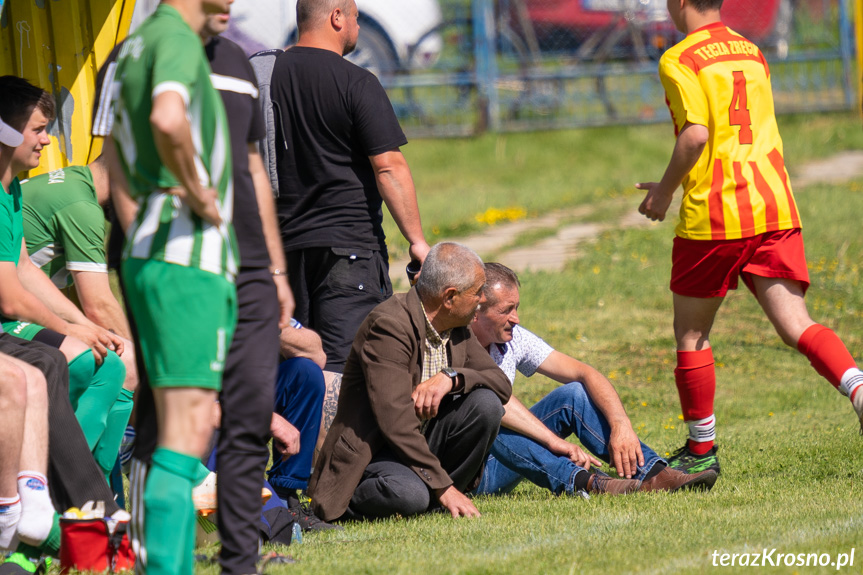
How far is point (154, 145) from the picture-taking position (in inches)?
108

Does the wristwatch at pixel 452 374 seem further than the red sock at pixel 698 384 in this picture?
No

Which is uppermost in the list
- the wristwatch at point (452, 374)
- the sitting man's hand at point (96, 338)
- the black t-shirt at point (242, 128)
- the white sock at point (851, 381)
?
the black t-shirt at point (242, 128)

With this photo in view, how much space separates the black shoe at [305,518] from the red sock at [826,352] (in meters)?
2.16

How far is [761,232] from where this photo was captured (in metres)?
4.76

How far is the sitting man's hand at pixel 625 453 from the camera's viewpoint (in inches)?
189

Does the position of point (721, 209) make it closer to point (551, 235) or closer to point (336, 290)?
point (336, 290)

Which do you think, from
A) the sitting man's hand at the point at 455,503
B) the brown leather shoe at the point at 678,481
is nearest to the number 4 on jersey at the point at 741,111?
the brown leather shoe at the point at 678,481

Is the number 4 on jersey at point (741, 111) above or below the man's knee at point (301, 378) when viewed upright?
above

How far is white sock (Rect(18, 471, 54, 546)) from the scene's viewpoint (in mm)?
3578

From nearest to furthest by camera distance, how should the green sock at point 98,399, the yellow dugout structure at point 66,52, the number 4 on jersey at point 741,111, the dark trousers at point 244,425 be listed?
the dark trousers at point 244,425 < the green sock at point 98,399 < the number 4 on jersey at point 741,111 < the yellow dugout structure at point 66,52

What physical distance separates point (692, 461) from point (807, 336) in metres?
0.78

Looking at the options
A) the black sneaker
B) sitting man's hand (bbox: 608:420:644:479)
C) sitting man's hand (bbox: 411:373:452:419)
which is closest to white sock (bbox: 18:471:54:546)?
sitting man's hand (bbox: 411:373:452:419)

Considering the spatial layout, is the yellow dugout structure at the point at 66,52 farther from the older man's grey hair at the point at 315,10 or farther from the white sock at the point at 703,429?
the white sock at the point at 703,429

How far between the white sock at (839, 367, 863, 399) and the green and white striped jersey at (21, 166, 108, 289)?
3.21 metres
